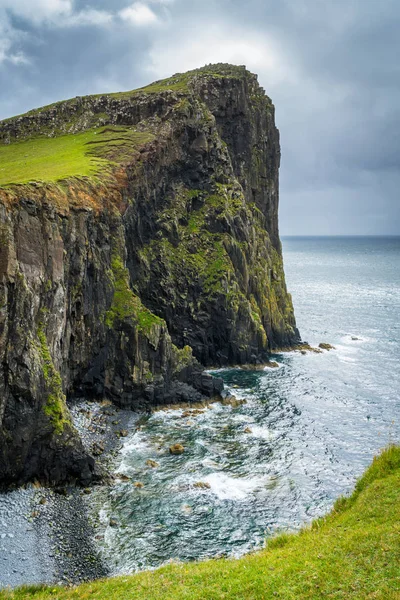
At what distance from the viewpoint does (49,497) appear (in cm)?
3600

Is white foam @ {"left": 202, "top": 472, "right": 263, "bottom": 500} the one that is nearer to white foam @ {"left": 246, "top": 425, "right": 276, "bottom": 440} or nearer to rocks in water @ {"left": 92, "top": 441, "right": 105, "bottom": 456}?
white foam @ {"left": 246, "top": 425, "right": 276, "bottom": 440}

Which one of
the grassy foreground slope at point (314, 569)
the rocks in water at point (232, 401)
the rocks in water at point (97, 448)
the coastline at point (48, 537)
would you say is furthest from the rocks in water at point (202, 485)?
the rocks in water at point (232, 401)

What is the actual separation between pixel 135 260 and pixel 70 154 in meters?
21.2

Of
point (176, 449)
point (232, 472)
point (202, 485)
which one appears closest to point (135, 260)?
point (176, 449)

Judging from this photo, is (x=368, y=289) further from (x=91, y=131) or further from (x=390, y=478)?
(x=390, y=478)

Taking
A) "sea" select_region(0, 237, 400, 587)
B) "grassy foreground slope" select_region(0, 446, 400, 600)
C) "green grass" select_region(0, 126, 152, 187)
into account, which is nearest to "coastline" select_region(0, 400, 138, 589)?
"sea" select_region(0, 237, 400, 587)

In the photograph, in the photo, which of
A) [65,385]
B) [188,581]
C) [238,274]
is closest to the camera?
[188,581]

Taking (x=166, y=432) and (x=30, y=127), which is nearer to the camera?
(x=166, y=432)

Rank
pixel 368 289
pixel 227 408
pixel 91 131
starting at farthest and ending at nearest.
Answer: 1. pixel 368 289
2. pixel 91 131
3. pixel 227 408

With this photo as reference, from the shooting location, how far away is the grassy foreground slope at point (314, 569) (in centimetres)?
1775

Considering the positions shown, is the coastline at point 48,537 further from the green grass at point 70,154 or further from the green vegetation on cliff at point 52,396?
the green grass at point 70,154

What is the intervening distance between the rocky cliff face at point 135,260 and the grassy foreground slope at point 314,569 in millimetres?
17221

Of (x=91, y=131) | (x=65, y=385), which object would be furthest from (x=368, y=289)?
(x=65, y=385)

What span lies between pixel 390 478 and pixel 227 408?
35.8 metres
